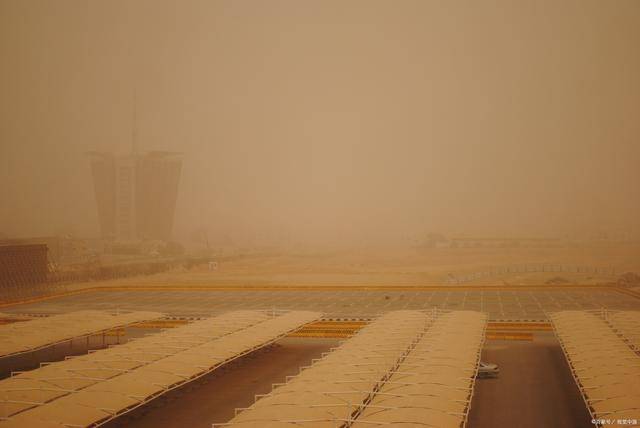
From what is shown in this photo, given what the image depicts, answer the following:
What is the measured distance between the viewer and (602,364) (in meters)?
11.8

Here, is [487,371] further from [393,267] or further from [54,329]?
[393,267]

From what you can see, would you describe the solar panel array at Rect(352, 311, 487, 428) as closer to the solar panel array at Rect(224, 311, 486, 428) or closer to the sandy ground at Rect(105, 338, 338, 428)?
the solar panel array at Rect(224, 311, 486, 428)

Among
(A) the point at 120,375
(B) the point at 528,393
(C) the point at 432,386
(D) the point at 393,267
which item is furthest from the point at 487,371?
(D) the point at 393,267

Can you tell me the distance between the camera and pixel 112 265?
5119 cm

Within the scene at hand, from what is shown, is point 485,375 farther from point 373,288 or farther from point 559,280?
point 559,280

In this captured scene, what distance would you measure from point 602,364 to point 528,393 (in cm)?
195

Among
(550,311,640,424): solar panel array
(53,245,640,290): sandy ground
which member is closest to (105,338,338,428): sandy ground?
(550,311,640,424): solar panel array

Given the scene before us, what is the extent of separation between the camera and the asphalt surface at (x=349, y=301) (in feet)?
84.0

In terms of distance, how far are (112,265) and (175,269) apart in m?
5.02

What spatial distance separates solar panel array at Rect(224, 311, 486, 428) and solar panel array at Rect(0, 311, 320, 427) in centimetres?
208

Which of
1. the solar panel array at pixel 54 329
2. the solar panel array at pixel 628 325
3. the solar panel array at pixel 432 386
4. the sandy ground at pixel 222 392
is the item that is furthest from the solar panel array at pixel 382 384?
the solar panel array at pixel 54 329

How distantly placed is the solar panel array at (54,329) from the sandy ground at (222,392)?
13.8ft

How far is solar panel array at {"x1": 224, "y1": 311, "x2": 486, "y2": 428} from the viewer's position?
358 inches

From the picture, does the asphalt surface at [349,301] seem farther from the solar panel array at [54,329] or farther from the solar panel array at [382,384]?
Answer: the solar panel array at [382,384]
